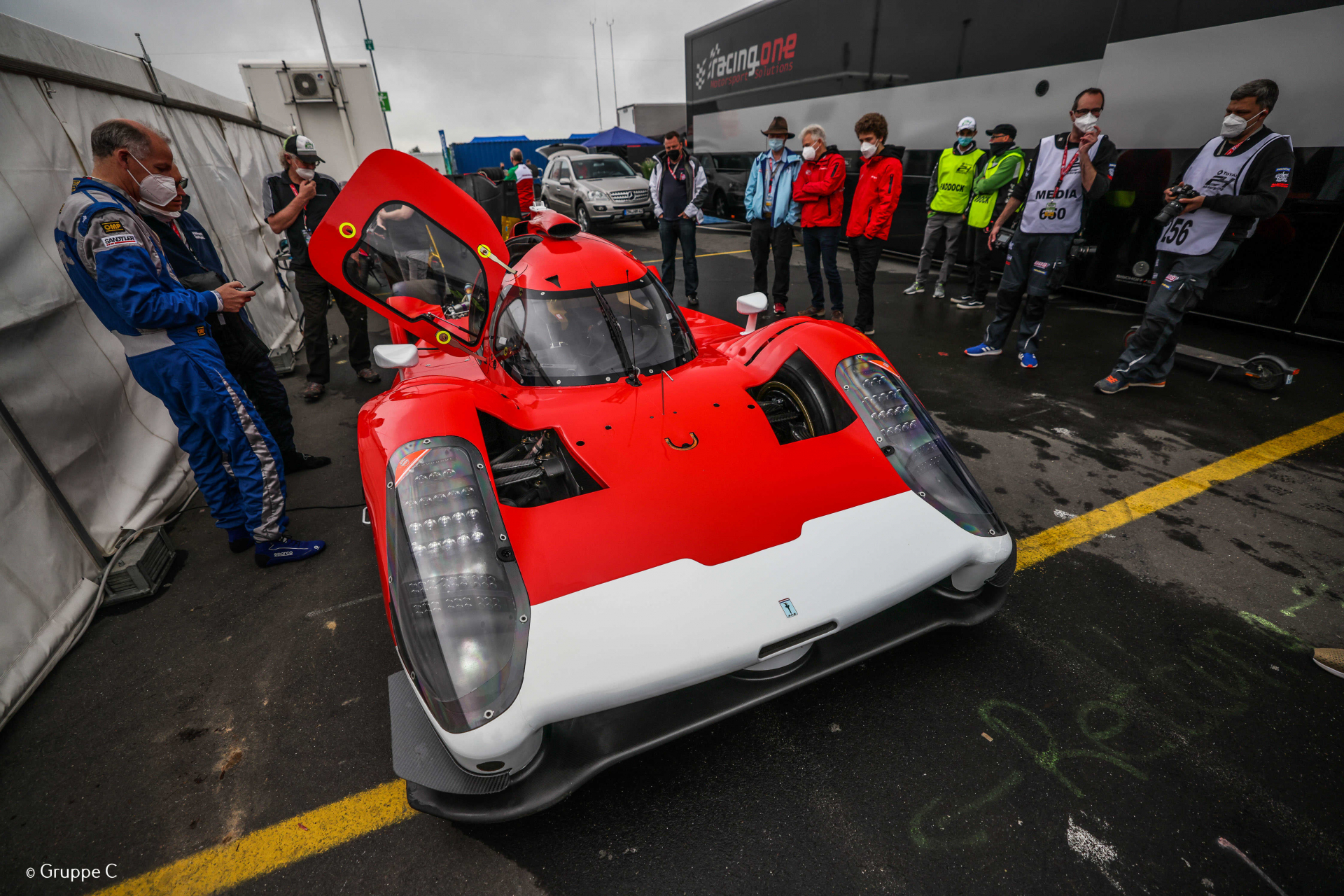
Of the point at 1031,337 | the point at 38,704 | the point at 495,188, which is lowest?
the point at 38,704

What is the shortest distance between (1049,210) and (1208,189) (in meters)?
0.88

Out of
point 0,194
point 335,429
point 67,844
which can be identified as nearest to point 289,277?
point 335,429

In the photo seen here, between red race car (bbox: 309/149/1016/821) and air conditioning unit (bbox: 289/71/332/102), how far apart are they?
10375 millimetres

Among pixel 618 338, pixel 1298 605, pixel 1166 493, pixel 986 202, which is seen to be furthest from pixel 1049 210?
pixel 618 338

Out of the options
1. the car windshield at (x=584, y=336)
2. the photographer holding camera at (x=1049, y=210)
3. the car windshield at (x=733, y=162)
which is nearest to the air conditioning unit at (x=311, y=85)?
the car windshield at (x=733, y=162)

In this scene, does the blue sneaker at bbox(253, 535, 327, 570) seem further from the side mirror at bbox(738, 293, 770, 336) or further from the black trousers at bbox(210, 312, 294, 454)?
the side mirror at bbox(738, 293, 770, 336)

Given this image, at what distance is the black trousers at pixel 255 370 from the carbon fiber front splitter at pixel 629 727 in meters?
2.57

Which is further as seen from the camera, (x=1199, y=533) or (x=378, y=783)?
(x=1199, y=533)

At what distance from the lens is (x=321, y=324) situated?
15.8 feet

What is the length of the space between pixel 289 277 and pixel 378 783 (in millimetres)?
8128

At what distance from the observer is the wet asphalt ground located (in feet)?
4.84

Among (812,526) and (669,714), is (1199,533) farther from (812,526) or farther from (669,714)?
(669,714)

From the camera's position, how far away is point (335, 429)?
4.27 metres

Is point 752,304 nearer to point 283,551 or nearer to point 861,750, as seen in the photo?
point 861,750
